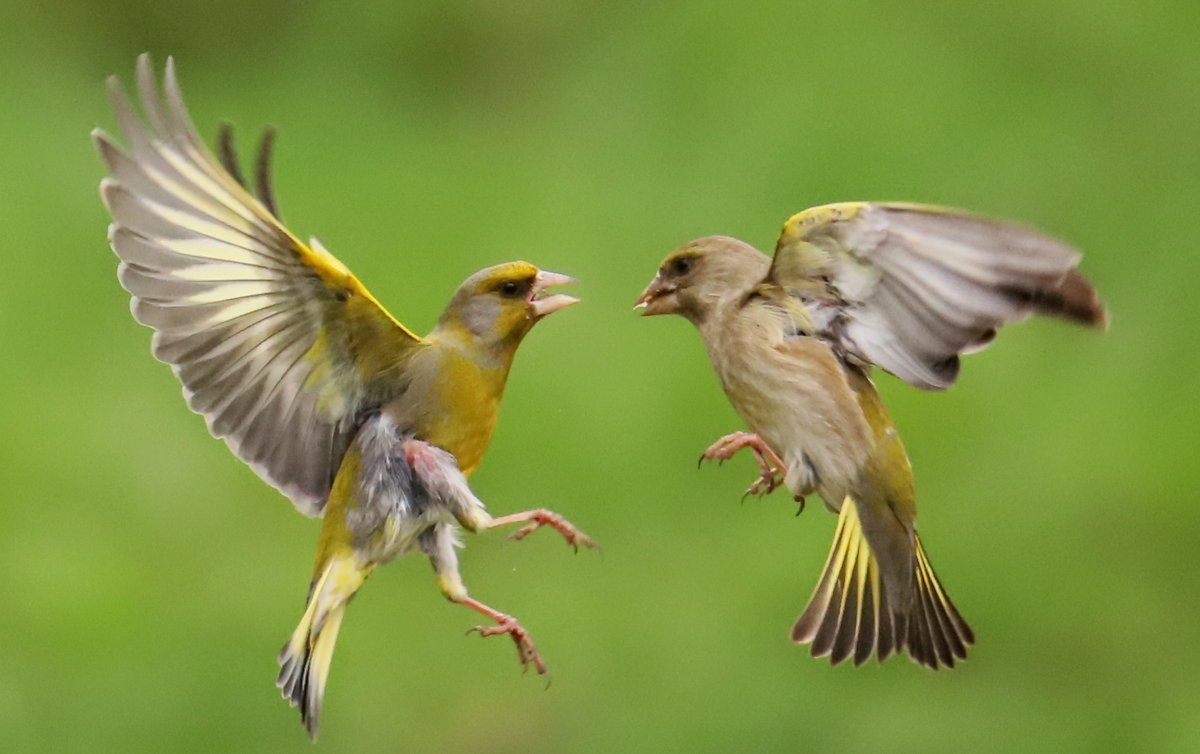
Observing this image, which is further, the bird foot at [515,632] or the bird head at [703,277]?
the bird head at [703,277]

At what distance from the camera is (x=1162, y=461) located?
38.7 feet

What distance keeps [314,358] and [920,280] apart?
4.46 ft

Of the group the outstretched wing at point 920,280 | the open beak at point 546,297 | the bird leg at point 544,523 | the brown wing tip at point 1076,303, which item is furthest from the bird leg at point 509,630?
the brown wing tip at point 1076,303

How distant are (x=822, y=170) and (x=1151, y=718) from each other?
3.48 m

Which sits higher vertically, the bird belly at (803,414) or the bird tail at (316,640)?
the bird belly at (803,414)

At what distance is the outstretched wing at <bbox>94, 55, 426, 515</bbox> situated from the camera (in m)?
5.27

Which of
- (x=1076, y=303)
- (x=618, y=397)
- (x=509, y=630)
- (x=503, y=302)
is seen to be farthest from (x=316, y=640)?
(x=618, y=397)

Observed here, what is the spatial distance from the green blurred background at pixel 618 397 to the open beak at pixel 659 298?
4.22 m

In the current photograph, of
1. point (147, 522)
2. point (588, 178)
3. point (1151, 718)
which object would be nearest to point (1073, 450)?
point (1151, 718)

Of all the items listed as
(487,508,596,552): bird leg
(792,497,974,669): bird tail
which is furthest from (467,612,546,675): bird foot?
(792,497,974,669): bird tail

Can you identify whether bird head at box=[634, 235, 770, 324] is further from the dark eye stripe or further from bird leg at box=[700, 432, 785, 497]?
the dark eye stripe

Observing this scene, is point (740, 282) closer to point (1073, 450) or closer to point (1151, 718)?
point (1151, 718)

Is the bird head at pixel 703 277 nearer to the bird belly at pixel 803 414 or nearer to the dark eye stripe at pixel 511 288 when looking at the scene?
the bird belly at pixel 803 414

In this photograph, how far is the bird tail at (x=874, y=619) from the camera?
596cm
